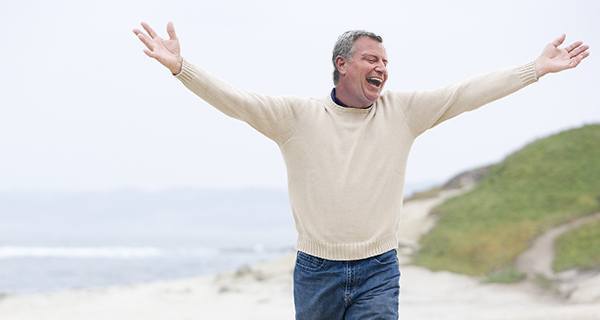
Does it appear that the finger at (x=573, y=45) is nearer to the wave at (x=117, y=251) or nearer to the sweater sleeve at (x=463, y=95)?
the sweater sleeve at (x=463, y=95)

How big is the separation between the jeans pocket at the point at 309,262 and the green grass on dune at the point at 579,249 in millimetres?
12912

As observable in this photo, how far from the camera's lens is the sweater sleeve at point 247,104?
486 centimetres

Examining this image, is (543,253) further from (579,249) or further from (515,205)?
(515,205)

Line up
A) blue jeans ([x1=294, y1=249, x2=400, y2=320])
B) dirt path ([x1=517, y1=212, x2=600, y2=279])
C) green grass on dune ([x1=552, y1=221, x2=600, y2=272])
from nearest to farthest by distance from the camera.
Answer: blue jeans ([x1=294, y1=249, x2=400, y2=320]) → green grass on dune ([x1=552, y1=221, x2=600, y2=272]) → dirt path ([x1=517, y1=212, x2=600, y2=279])

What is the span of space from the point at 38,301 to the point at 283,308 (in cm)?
613

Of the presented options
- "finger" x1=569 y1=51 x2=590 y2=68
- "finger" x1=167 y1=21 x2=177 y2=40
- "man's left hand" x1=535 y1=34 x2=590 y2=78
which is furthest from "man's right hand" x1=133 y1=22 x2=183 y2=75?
"finger" x1=569 y1=51 x2=590 y2=68

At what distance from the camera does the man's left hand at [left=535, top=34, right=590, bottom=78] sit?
5207mm

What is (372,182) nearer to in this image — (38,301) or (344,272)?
(344,272)

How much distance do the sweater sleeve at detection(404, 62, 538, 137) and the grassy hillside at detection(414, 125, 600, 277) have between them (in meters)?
13.3

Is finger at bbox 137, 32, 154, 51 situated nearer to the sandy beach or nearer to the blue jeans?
the blue jeans

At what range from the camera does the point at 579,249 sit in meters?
18.0

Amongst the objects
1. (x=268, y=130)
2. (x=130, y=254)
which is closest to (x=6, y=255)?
(x=130, y=254)

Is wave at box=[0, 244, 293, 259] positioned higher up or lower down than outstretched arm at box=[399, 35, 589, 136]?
higher up

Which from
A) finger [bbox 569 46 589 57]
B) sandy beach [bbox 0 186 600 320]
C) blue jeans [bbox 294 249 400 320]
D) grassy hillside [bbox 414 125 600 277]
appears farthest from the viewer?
grassy hillside [bbox 414 125 600 277]
